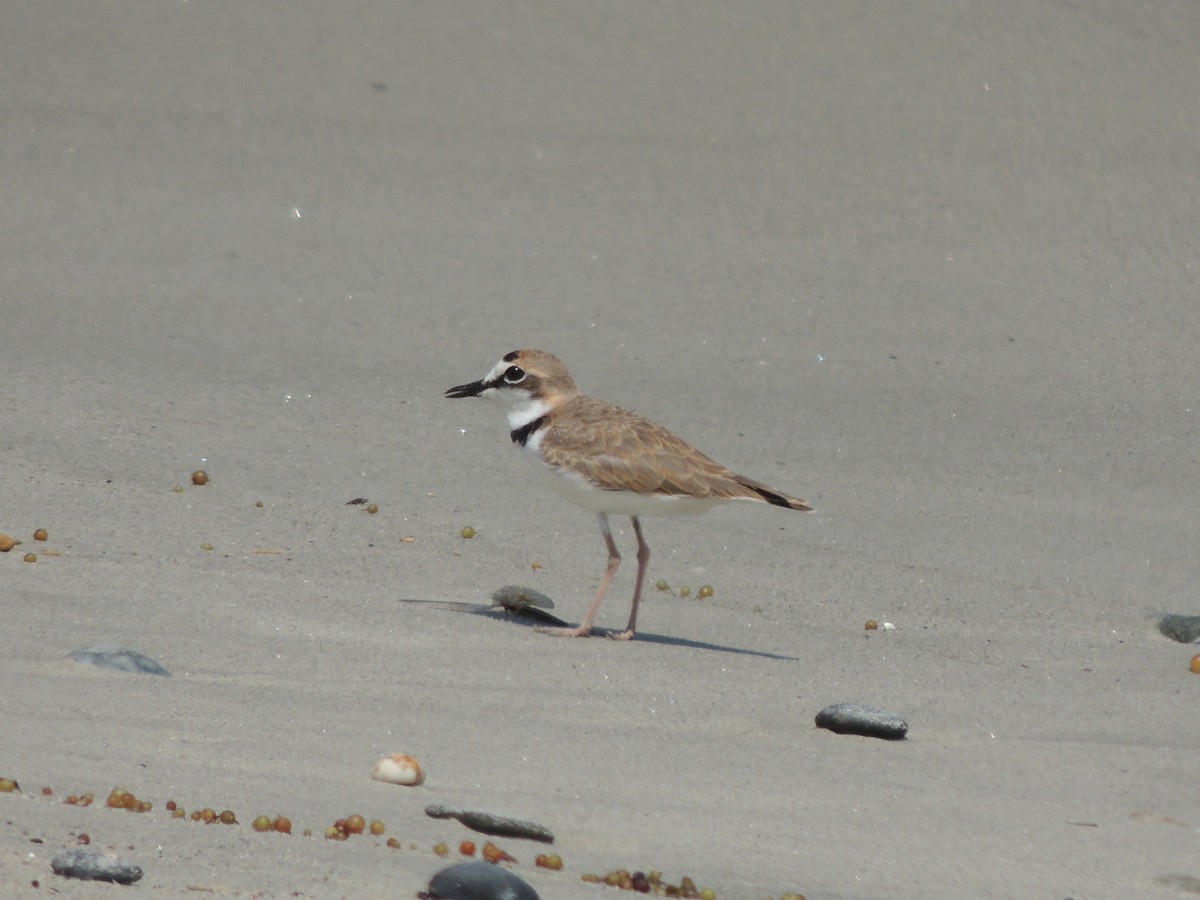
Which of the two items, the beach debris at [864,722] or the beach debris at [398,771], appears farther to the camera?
the beach debris at [864,722]

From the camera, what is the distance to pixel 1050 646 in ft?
18.4

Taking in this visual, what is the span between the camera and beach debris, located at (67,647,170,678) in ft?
13.2

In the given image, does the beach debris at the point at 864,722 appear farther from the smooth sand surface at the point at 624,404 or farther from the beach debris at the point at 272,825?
the beach debris at the point at 272,825

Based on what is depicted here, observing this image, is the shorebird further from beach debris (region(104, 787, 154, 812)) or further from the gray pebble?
beach debris (region(104, 787, 154, 812))

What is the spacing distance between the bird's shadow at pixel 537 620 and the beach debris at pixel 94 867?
2.42 meters

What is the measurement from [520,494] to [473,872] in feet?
12.4

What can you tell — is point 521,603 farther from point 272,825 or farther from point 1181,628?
point 1181,628

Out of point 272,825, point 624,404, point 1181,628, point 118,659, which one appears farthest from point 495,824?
point 624,404

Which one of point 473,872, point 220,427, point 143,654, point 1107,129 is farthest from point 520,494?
point 1107,129

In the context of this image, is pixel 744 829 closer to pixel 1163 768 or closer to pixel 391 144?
pixel 1163 768

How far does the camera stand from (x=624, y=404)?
7.36 m

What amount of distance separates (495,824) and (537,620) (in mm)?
2023

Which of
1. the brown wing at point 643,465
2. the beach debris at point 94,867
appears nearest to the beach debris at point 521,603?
the brown wing at point 643,465

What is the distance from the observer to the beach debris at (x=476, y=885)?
2871 millimetres
